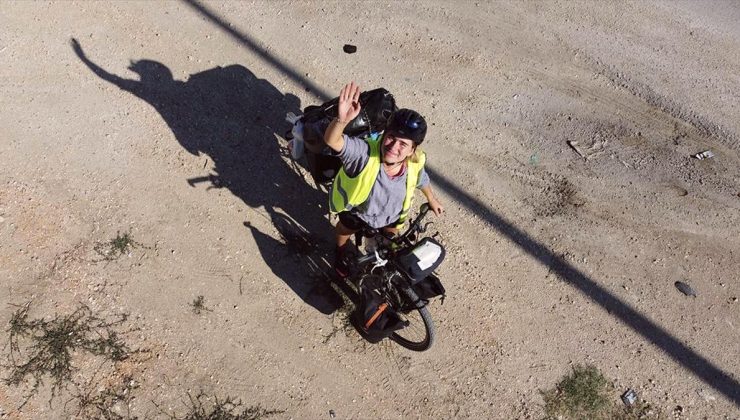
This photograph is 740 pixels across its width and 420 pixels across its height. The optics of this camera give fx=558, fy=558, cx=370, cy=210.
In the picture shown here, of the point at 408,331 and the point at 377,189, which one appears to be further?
the point at 408,331

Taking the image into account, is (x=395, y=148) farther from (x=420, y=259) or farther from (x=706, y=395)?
(x=706, y=395)

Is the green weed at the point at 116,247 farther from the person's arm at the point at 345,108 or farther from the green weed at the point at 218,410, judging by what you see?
the person's arm at the point at 345,108

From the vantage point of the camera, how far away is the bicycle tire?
445 centimetres

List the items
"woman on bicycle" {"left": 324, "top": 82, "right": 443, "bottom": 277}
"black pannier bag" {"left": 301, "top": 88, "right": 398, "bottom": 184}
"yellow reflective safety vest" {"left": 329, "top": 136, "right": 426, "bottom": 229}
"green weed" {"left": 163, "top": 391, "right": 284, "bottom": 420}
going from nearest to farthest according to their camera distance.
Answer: "woman on bicycle" {"left": 324, "top": 82, "right": 443, "bottom": 277} → "yellow reflective safety vest" {"left": 329, "top": 136, "right": 426, "bottom": 229} → "green weed" {"left": 163, "top": 391, "right": 284, "bottom": 420} → "black pannier bag" {"left": 301, "top": 88, "right": 398, "bottom": 184}

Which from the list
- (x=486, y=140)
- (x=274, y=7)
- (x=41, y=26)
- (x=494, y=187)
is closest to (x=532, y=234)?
(x=494, y=187)

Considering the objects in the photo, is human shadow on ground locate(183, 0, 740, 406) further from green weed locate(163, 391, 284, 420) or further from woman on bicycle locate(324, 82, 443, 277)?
green weed locate(163, 391, 284, 420)

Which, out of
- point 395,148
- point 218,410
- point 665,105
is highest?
point 395,148

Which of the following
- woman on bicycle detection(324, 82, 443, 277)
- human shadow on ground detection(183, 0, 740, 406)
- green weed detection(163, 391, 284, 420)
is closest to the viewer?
woman on bicycle detection(324, 82, 443, 277)

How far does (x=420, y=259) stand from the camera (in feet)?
13.2

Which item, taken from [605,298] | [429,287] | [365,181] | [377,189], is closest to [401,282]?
[429,287]

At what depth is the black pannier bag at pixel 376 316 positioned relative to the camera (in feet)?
15.4

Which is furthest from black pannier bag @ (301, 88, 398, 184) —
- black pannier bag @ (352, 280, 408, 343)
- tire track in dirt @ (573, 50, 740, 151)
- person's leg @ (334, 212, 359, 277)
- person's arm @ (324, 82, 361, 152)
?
tire track in dirt @ (573, 50, 740, 151)

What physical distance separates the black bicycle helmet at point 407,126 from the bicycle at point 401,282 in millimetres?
734

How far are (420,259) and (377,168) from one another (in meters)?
0.73
